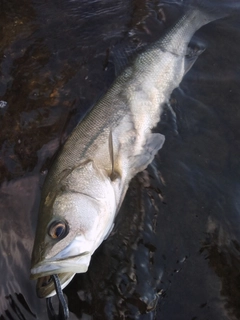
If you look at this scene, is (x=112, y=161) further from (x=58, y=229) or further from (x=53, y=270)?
(x=53, y=270)

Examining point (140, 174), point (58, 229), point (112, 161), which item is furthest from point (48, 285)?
point (140, 174)

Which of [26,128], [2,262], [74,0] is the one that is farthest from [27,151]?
[74,0]

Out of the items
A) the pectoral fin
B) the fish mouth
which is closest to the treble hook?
the fish mouth

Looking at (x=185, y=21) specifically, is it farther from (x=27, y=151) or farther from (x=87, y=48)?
(x=27, y=151)

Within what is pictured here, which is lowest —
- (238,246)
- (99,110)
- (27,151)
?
(238,246)

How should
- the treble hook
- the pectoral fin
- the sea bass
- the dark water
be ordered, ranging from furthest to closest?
1. the pectoral fin
2. the dark water
3. the sea bass
4. the treble hook

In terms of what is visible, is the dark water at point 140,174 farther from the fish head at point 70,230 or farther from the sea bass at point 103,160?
the fish head at point 70,230

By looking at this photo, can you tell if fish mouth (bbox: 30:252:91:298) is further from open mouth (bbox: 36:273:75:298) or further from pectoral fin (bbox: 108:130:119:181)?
pectoral fin (bbox: 108:130:119:181)
